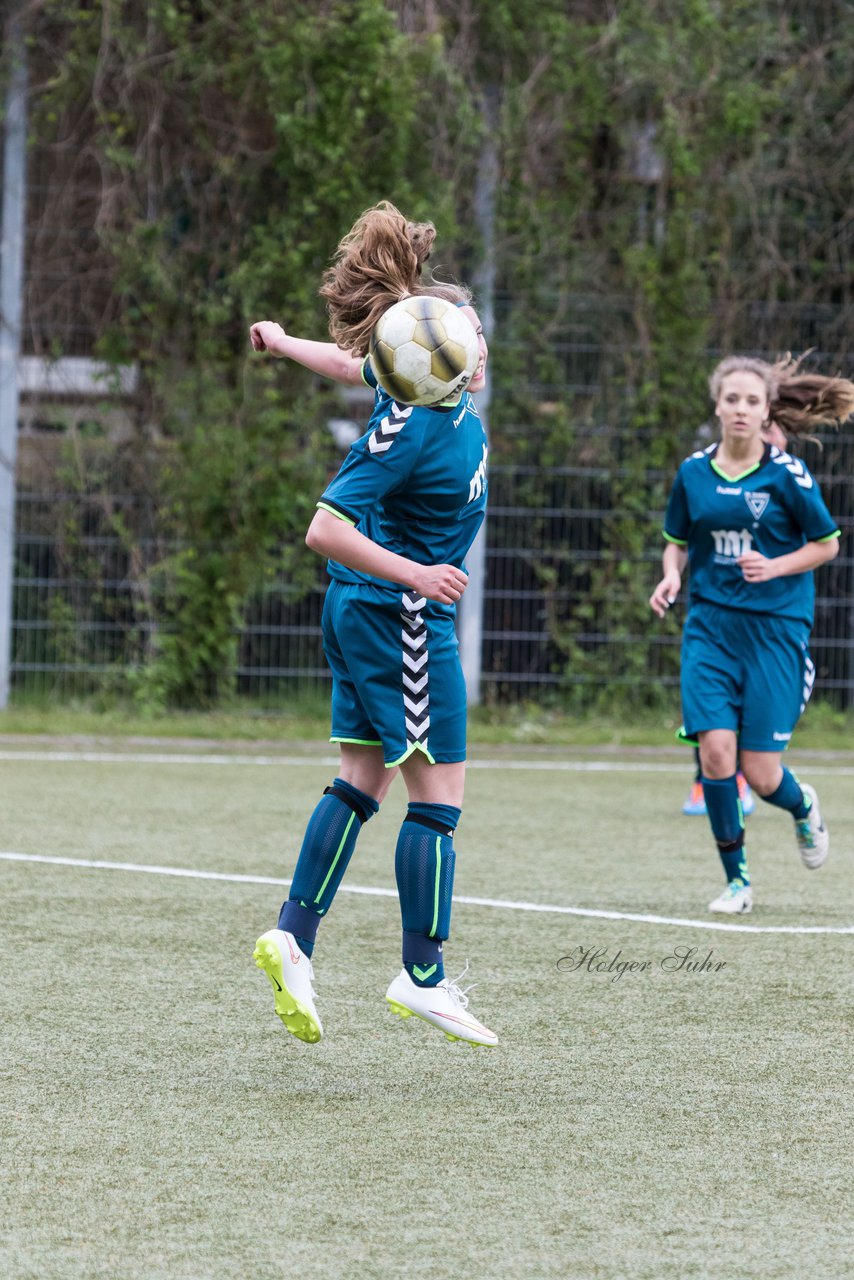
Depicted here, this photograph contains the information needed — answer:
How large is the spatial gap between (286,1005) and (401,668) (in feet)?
2.51

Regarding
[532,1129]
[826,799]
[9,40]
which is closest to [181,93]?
[9,40]

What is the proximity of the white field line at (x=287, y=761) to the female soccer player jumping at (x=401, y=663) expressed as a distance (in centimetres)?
591

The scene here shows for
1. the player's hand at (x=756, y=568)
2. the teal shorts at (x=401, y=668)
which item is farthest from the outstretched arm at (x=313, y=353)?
the player's hand at (x=756, y=568)

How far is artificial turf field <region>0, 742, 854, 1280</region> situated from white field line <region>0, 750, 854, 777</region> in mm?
2794

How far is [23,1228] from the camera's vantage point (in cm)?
285

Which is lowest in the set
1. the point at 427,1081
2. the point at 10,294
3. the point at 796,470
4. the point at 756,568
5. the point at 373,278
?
the point at 427,1081

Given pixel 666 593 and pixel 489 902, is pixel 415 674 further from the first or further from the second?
pixel 666 593

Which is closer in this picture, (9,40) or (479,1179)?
(479,1179)

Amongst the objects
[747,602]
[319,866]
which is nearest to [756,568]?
[747,602]

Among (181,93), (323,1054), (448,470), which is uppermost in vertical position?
(181,93)

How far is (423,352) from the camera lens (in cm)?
378

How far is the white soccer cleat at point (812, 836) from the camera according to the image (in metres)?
6.43

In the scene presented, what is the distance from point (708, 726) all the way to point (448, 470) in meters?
2.51

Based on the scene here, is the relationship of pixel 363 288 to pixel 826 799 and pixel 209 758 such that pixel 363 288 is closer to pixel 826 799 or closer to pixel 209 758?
pixel 826 799
